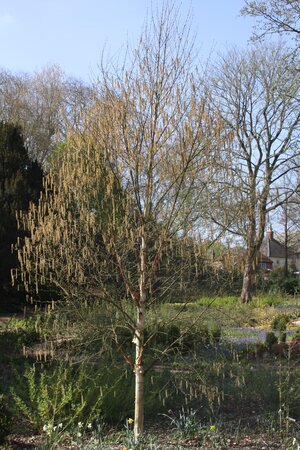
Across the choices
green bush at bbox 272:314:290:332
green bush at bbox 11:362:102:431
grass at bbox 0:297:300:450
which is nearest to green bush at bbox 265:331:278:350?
grass at bbox 0:297:300:450

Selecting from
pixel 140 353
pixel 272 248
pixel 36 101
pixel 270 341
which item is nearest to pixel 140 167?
pixel 140 353

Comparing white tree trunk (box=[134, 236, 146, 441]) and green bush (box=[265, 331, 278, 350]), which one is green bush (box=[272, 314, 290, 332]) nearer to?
green bush (box=[265, 331, 278, 350])

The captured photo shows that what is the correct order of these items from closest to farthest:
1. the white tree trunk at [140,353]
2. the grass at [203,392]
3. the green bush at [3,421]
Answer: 1. the green bush at [3,421]
2. the white tree trunk at [140,353]
3. the grass at [203,392]

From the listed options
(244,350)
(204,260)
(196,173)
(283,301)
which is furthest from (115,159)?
(283,301)

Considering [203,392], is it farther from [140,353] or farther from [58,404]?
[58,404]

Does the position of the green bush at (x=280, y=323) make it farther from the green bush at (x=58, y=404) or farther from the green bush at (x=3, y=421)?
the green bush at (x=3, y=421)

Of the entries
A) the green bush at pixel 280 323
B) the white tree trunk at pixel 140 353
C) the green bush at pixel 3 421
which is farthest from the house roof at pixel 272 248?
the green bush at pixel 3 421

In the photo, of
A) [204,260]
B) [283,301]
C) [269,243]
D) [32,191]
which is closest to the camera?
[204,260]

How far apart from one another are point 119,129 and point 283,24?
5.06m

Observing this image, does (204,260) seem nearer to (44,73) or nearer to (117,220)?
(117,220)

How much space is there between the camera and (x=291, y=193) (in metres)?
23.3

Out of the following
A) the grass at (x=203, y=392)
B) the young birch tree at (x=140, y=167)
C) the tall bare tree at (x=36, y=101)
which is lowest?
the grass at (x=203, y=392)

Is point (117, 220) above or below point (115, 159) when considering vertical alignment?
below

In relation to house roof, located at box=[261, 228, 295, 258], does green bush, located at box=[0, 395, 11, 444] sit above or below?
below
